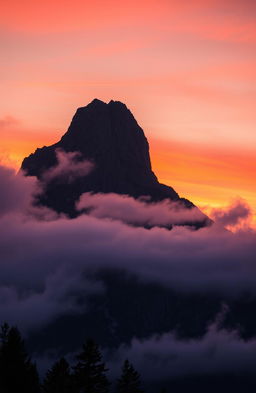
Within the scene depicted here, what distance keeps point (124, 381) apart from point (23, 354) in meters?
12.4

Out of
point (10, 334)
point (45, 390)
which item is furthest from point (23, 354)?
point (45, 390)

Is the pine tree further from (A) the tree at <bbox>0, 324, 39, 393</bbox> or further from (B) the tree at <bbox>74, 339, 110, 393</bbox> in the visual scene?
(A) the tree at <bbox>0, 324, 39, 393</bbox>

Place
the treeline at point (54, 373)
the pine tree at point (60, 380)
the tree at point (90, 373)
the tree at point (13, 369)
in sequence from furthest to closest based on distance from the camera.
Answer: the pine tree at point (60, 380), the tree at point (90, 373), the treeline at point (54, 373), the tree at point (13, 369)

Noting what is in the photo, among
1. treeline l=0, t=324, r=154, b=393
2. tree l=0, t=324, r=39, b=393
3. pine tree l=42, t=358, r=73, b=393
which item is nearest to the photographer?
tree l=0, t=324, r=39, b=393

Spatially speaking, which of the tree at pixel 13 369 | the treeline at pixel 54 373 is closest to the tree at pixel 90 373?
the treeline at pixel 54 373

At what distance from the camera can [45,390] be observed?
295ft

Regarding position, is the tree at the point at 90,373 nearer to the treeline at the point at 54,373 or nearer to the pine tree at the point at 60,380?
the treeline at the point at 54,373

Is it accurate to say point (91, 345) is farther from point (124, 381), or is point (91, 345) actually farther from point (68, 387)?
point (124, 381)

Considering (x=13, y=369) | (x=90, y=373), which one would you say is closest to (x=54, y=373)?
(x=90, y=373)

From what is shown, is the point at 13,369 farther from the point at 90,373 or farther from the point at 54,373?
the point at 54,373

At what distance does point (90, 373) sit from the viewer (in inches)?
3327

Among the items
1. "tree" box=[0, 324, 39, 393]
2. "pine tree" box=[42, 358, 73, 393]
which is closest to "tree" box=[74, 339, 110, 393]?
"pine tree" box=[42, 358, 73, 393]

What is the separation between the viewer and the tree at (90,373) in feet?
275

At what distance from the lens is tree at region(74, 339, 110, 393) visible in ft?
275
